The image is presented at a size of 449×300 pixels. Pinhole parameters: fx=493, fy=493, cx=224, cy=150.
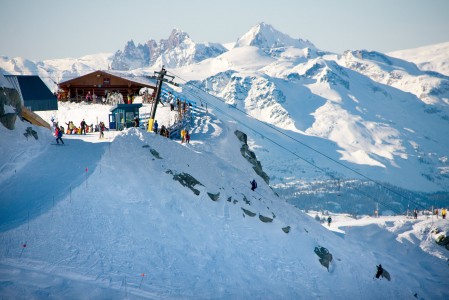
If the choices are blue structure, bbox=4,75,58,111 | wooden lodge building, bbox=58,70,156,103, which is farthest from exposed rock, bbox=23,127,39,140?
wooden lodge building, bbox=58,70,156,103

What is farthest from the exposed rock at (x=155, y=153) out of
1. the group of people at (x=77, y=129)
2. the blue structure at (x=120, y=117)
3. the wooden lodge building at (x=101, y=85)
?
the wooden lodge building at (x=101, y=85)

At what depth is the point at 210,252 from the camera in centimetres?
3091

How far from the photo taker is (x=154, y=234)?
97.6ft

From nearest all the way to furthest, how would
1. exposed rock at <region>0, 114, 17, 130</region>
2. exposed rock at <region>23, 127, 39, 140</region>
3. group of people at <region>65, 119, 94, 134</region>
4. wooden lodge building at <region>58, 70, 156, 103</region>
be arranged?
1. exposed rock at <region>0, 114, 17, 130</region>
2. exposed rock at <region>23, 127, 39, 140</region>
3. group of people at <region>65, 119, 94, 134</region>
4. wooden lodge building at <region>58, 70, 156, 103</region>

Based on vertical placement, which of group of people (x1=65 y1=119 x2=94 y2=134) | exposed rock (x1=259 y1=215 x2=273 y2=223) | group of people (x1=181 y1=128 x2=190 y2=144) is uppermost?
group of people (x1=181 y1=128 x2=190 y2=144)

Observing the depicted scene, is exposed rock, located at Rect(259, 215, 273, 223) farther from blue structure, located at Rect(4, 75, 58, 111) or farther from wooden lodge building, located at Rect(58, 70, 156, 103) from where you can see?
wooden lodge building, located at Rect(58, 70, 156, 103)

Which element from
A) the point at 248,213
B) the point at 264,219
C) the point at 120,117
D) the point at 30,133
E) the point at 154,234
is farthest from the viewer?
the point at 120,117

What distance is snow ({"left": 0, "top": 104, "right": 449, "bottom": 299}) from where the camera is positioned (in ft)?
81.6

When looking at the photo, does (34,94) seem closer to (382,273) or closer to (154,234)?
(154,234)

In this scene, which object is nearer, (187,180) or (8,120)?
(8,120)

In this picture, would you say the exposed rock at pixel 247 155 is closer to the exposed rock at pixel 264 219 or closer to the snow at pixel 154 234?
the snow at pixel 154 234

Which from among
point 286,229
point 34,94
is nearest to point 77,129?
point 34,94

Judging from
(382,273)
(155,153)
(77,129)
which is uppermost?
(155,153)

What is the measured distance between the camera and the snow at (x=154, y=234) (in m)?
24.9
